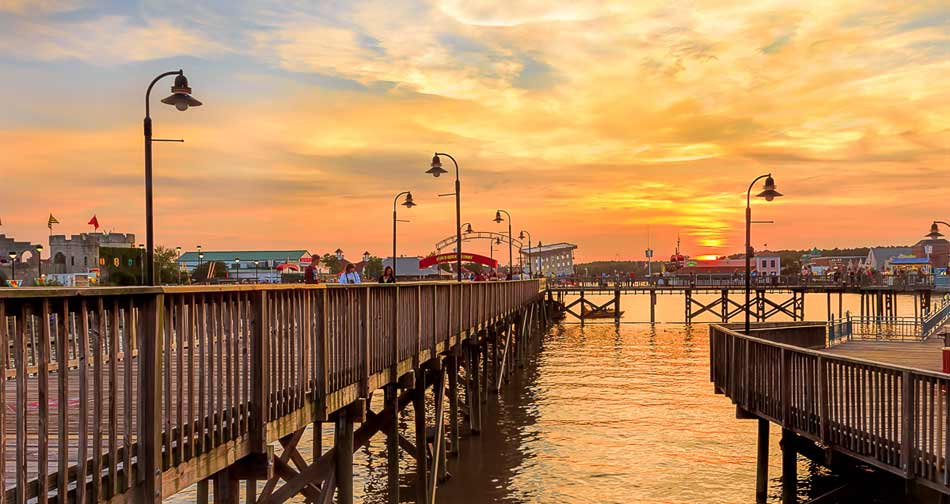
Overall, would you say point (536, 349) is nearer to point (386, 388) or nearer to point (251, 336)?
point (386, 388)

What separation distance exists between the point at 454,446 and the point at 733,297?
10645 centimetres

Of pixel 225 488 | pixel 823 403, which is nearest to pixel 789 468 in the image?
pixel 823 403

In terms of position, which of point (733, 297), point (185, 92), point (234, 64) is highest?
point (234, 64)

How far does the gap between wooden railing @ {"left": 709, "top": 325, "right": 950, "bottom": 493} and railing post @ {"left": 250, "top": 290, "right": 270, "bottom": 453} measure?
7.04 m

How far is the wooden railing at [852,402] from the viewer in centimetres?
999

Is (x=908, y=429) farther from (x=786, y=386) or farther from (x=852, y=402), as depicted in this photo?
(x=786, y=386)

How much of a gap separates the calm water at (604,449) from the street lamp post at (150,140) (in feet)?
19.7

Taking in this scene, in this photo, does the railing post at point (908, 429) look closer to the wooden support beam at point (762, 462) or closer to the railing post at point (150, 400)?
the wooden support beam at point (762, 462)

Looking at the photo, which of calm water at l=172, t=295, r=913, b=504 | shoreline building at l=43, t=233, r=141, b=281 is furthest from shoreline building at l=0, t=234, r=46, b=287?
calm water at l=172, t=295, r=913, b=504

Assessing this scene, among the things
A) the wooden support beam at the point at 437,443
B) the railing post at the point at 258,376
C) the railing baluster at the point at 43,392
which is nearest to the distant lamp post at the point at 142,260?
the wooden support beam at the point at 437,443

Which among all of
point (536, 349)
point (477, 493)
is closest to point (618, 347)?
point (536, 349)

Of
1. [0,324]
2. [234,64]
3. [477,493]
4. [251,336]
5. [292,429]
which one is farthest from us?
[234,64]

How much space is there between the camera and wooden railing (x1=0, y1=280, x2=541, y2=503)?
15.6 ft

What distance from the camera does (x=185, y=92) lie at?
15.0 m
